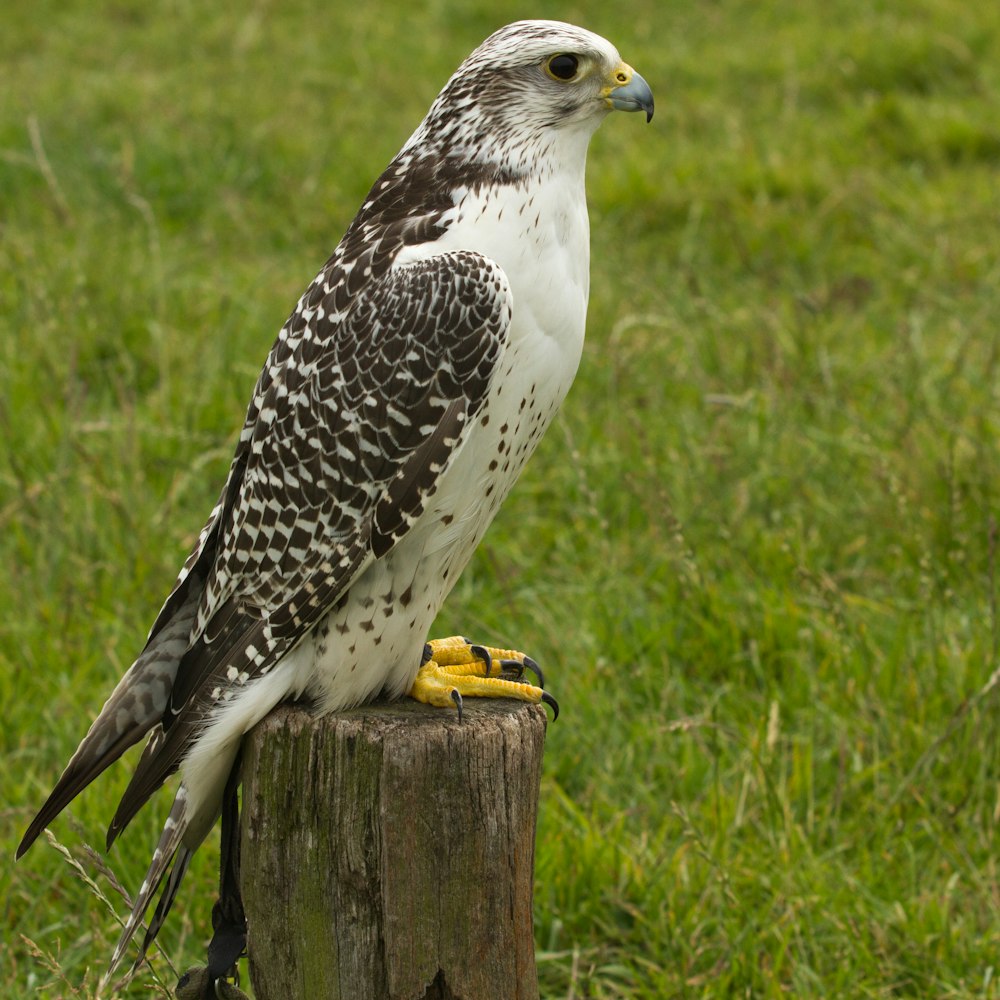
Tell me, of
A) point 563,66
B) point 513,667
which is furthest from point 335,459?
point 563,66

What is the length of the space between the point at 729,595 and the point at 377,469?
79.2 inches

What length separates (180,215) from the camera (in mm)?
7422

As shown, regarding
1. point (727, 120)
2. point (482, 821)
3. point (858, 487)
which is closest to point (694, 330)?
point (858, 487)

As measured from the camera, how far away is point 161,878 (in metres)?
2.58

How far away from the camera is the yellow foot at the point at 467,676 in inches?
103

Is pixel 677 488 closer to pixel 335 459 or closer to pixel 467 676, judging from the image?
pixel 467 676

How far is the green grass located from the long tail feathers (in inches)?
14.6

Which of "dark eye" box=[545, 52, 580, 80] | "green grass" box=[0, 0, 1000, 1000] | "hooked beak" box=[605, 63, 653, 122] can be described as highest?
"dark eye" box=[545, 52, 580, 80]

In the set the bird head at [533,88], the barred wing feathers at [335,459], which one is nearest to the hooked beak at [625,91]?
the bird head at [533,88]

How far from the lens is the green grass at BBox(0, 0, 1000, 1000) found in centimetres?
331

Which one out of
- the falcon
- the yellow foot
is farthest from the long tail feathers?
the yellow foot

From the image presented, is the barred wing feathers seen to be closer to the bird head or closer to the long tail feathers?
the long tail feathers

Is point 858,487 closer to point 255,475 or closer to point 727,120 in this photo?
point 255,475

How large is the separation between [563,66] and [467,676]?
45.6 inches
